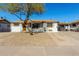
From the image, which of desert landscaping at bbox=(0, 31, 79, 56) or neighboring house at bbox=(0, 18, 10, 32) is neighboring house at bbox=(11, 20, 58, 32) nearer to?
neighboring house at bbox=(0, 18, 10, 32)

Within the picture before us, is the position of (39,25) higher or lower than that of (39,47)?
higher

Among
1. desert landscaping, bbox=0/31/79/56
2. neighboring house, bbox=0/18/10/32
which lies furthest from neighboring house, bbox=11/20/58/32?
desert landscaping, bbox=0/31/79/56

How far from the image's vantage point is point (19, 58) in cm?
591

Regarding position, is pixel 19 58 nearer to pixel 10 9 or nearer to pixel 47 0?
pixel 47 0

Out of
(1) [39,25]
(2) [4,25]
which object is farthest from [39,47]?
(1) [39,25]

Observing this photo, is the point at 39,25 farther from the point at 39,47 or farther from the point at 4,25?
the point at 39,47

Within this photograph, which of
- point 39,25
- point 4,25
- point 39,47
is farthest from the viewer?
point 39,25

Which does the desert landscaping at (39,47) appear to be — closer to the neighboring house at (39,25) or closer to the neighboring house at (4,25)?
the neighboring house at (4,25)

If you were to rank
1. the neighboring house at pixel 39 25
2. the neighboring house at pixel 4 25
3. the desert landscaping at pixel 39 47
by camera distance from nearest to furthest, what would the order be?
the desert landscaping at pixel 39 47, the neighboring house at pixel 4 25, the neighboring house at pixel 39 25

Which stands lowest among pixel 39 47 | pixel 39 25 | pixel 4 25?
pixel 39 47

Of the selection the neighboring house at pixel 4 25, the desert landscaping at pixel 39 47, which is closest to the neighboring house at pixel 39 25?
the neighboring house at pixel 4 25

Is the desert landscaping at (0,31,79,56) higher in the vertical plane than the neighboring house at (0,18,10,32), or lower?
lower

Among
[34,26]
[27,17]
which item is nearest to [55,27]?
[34,26]

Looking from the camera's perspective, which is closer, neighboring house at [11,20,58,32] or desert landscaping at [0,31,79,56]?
desert landscaping at [0,31,79,56]
